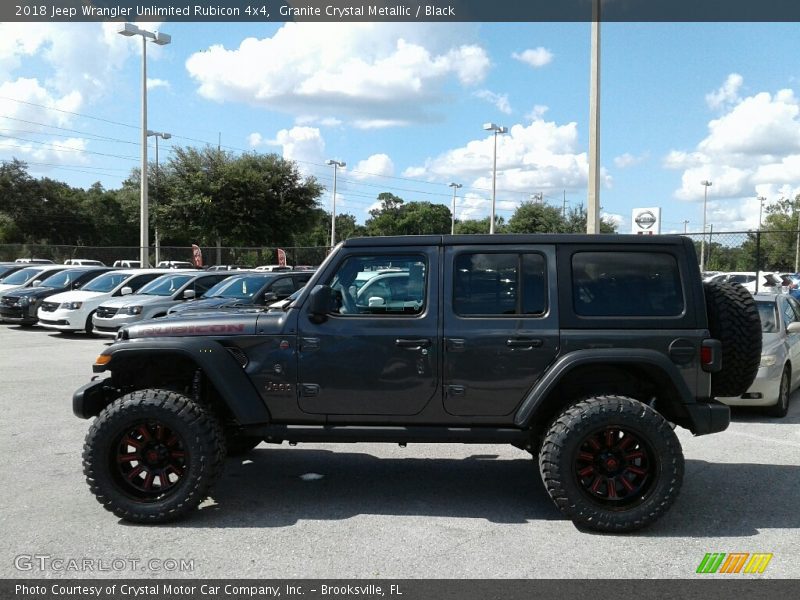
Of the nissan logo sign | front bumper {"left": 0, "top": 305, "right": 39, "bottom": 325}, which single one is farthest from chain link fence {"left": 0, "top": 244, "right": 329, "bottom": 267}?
the nissan logo sign

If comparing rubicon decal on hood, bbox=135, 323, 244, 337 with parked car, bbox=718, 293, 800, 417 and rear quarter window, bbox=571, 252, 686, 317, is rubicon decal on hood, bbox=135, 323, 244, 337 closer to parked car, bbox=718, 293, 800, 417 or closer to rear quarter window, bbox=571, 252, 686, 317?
rear quarter window, bbox=571, 252, 686, 317

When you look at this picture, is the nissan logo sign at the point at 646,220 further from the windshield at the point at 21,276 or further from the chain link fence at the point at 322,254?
the windshield at the point at 21,276

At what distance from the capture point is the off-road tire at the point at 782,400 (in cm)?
860

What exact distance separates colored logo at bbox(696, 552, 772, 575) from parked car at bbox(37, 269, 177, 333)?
15.3m

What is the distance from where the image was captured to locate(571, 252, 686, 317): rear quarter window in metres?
5.06

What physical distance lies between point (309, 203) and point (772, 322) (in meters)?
35.4

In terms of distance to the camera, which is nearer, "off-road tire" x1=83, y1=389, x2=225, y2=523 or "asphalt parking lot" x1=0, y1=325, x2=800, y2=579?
"asphalt parking lot" x1=0, y1=325, x2=800, y2=579

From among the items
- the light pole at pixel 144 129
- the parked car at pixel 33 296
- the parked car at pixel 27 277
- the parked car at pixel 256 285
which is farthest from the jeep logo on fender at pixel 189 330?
the light pole at pixel 144 129

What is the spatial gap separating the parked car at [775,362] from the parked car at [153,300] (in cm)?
1085

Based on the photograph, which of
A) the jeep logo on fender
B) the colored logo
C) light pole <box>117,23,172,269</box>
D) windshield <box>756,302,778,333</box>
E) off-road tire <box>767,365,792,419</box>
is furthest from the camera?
light pole <box>117,23,172,269</box>

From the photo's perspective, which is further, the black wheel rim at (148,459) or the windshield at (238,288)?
the windshield at (238,288)

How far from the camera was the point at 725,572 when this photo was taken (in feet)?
13.9
